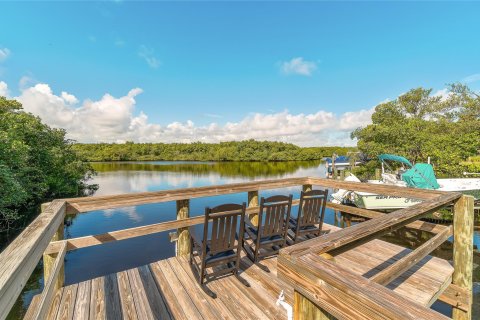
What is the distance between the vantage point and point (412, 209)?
193cm

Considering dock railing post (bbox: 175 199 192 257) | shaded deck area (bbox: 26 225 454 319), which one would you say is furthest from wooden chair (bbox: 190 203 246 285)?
dock railing post (bbox: 175 199 192 257)

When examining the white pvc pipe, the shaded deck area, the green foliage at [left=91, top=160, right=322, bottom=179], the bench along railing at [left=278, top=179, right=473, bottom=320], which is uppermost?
the bench along railing at [left=278, top=179, right=473, bottom=320]

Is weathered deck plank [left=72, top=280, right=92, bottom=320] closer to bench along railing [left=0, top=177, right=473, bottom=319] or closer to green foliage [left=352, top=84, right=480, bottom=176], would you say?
bench along railing [left=0, top=177, right=473, bottom=319]

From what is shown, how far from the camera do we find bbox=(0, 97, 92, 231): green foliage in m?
8.98

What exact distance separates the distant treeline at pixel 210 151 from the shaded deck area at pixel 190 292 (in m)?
66.2

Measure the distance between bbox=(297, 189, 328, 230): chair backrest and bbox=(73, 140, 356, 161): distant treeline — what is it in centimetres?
6561

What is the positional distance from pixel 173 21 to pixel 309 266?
1537 cm

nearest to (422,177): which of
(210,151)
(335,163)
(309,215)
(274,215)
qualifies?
(309,215)

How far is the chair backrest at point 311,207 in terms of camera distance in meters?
3.44

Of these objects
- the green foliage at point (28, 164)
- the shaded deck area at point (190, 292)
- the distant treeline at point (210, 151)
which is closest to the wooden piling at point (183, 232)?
the shaded deck area at point (190, 292)

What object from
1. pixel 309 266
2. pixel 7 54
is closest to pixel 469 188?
pixel 309 266

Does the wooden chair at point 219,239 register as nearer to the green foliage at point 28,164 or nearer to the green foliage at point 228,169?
the green foliage at point 28,164

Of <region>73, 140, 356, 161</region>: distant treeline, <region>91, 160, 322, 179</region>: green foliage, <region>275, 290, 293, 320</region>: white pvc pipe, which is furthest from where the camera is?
<region>73, 140, 356, 161</region>: distant treeline

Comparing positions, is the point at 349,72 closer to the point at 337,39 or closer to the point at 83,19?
the point at 337,39
